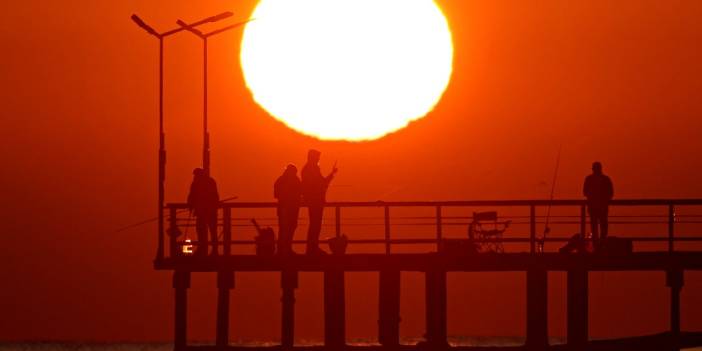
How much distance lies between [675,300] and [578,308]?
8.25 ft

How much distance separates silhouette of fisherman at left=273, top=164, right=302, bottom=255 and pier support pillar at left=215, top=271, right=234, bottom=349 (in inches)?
212

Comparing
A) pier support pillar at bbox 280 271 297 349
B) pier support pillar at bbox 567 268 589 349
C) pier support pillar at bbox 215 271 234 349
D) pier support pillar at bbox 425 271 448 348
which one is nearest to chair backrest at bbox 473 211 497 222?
pier support pillar at bbox 425 271 448 348

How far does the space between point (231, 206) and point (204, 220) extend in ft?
2.18

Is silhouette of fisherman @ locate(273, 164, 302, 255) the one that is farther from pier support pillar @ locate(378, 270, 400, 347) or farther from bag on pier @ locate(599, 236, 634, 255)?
bag on pier @ locate(599, 236, 634, 255)

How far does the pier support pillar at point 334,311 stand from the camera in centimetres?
4322

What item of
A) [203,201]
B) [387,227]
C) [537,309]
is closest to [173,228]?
[203,201]

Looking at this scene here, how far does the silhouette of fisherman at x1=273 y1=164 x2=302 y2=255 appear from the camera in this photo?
39.8 meters

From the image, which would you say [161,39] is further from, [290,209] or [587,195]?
[587,195]

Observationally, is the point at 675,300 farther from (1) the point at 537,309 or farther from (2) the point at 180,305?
(2) the point at 180,305

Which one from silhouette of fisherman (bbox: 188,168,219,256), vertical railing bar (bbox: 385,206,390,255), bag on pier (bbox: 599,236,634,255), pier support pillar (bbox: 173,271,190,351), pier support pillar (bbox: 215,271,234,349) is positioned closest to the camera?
vertical railing bar (bbox: 385,206,390,255)

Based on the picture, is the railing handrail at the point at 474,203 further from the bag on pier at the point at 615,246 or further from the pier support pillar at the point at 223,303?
the pier support pillar at the point at 223,303

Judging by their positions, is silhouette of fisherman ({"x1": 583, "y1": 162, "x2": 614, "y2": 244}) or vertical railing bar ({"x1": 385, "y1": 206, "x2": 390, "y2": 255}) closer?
vertical railing bar ({"x1": 385, "y1": 206, "x2": 390, "y2": 255})

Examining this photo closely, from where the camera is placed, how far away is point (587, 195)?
137 ft

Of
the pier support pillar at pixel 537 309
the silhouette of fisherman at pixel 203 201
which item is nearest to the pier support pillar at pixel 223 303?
the silhouette of fisherman at pixel 203 201
